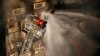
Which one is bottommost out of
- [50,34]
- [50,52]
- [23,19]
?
[50,52]

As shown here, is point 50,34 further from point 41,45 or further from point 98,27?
point 98,27

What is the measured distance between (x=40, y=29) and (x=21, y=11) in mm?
174

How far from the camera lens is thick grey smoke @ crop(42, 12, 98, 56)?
1505 millimetres

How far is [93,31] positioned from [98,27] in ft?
0.15

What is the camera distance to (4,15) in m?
1.42

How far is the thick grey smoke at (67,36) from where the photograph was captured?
1.50 metres

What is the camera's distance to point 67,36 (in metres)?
1.53

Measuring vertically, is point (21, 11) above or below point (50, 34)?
above

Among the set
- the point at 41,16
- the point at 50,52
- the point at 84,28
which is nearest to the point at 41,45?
the point at 50,52

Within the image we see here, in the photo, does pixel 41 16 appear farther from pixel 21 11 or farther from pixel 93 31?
pixel 93 31

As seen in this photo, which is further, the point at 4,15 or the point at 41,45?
the point at 41,45

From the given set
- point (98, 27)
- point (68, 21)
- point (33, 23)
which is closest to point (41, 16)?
point (33, 23)

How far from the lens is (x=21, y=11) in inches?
57.2

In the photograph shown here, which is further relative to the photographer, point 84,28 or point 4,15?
point 84,28
